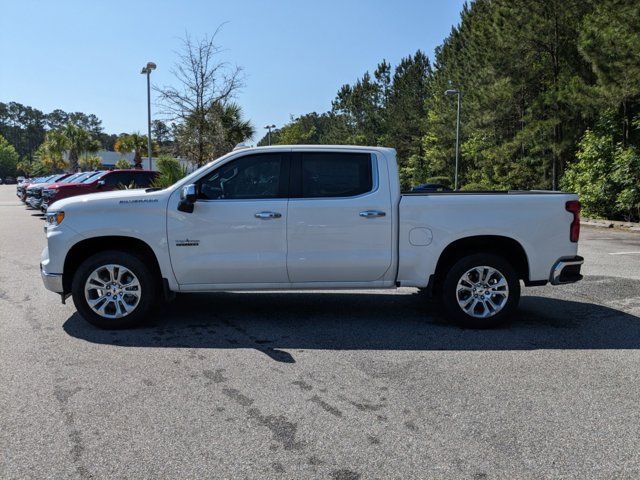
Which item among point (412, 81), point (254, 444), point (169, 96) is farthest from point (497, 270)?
point (412, 81)

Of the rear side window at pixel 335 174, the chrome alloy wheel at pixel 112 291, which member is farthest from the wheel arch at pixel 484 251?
the chrome alloy wheel at pixel 112 291

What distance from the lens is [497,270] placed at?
6.14 m

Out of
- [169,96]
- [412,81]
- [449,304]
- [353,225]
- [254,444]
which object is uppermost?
[412,81]

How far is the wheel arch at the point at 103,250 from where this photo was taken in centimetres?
614

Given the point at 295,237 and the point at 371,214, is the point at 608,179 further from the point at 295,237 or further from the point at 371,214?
the point at 295,237

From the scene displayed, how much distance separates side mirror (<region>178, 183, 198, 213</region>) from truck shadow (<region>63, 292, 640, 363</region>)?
1.29 m

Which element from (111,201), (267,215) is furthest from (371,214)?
(111,201)

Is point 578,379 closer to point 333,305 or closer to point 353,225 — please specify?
point 353,225

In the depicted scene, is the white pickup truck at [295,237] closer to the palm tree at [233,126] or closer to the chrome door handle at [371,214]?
the chrome door handle at [371,214]

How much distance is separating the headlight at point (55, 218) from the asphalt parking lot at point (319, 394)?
1128 mm

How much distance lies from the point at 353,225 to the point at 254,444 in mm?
2967

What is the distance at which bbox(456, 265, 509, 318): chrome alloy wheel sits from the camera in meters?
6.16

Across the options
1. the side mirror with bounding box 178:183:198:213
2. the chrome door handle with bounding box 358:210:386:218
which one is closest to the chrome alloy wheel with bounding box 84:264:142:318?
the side mirror with bounding box 178:183:198:213

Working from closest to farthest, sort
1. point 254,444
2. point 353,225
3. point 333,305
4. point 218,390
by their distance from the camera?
point 254,444
point 218,390
point 353,225
point 333,305
